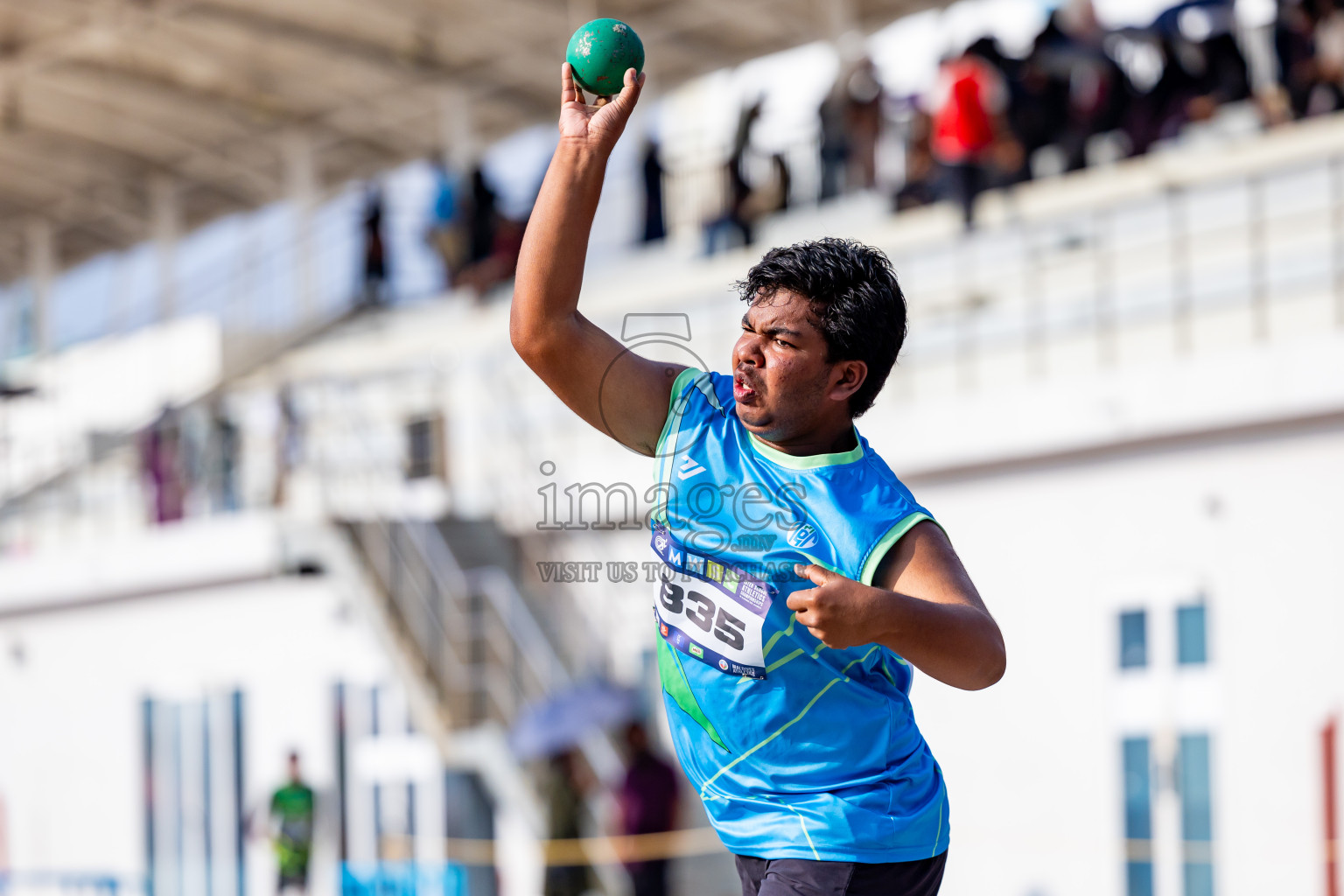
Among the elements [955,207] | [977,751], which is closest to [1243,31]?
[955,207]

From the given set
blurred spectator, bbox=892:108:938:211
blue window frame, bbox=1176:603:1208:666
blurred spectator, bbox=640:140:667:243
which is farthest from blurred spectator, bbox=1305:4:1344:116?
blurred spectator, bbox=640:140:667:243

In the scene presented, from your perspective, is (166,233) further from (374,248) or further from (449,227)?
(449,227)

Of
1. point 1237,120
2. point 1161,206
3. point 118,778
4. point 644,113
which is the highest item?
point 644,113

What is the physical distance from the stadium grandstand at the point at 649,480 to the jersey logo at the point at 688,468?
23 cm

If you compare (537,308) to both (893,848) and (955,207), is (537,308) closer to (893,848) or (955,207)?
(893,848)

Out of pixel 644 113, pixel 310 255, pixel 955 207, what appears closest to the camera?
pixel 955 207

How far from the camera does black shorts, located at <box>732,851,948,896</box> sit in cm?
262

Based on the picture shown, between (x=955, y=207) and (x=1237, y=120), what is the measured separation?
2311 millimetres

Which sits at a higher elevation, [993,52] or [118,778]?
[993,52]

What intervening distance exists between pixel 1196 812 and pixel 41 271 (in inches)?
1045

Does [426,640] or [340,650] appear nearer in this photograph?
[426,640]

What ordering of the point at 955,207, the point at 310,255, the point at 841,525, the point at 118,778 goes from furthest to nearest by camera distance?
the point at 310,255 → the point at 118,778 → the point at 955,207 → the point at 841,525

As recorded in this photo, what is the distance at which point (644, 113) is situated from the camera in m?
21.5

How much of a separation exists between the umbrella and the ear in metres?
7.77
